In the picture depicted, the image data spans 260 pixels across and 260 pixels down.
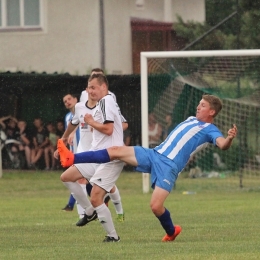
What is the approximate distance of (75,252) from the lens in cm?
946

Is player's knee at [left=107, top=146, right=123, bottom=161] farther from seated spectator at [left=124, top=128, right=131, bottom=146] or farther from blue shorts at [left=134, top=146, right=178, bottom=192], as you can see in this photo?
seated spectator at [left=124, top=128, right=131, bottom=146]

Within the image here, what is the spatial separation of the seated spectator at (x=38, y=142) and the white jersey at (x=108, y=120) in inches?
564

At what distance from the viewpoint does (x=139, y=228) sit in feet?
40.6

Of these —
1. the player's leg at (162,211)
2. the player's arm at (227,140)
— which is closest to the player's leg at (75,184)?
the player's leg at (162,211)

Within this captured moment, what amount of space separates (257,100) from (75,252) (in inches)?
465

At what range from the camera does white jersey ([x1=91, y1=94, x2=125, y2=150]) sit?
1082 cm

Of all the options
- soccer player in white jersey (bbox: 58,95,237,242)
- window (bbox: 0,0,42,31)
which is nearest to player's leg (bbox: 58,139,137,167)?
soccer player in white jersey (bbox: 58,95,237,242)

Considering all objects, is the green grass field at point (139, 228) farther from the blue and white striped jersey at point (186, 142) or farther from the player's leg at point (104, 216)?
the blue and white striped jersey at point (186, 142)

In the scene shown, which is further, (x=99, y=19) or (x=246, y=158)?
(x=99, y=19)

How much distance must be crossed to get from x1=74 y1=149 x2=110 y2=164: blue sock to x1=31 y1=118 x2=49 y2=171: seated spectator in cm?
1563

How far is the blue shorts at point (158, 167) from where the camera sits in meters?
10.4

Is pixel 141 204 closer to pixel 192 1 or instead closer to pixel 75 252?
pixel 75 252

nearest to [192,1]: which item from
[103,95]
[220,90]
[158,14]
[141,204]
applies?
[158,14]

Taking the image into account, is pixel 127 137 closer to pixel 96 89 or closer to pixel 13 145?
pixel 13 145
